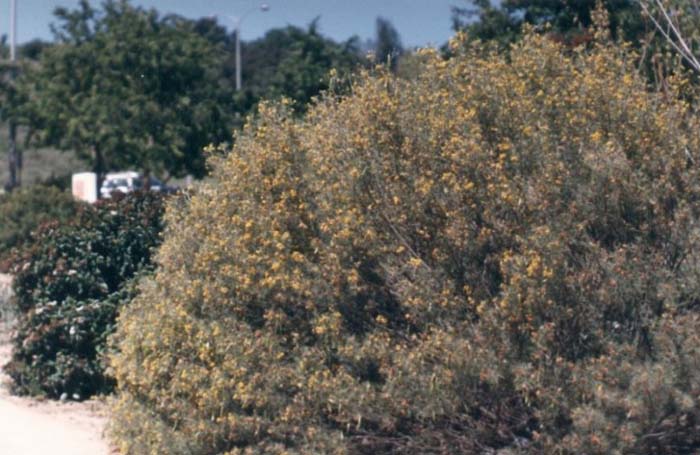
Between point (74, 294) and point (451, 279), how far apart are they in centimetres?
471

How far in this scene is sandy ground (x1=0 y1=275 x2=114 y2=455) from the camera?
303 inches

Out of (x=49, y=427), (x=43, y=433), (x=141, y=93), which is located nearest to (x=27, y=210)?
(x=141, y=93)

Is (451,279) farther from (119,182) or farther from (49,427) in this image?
(119,182)

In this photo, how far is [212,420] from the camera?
5.84m

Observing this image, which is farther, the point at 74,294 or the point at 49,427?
the point at 74,294

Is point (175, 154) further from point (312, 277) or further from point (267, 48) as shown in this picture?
point (267, 48)

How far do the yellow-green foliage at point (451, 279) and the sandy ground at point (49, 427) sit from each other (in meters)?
1.66

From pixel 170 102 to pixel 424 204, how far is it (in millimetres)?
20722

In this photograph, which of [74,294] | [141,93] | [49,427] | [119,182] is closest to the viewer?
[49,427]

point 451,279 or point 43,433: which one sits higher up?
point 451,279

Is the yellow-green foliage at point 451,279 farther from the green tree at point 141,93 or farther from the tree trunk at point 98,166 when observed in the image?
the tree trunk at point 98,166

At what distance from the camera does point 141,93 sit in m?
25.5

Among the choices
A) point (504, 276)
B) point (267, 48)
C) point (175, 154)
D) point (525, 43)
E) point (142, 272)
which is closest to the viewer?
point (504, 276)

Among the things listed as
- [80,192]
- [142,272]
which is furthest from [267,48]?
[142,272]
